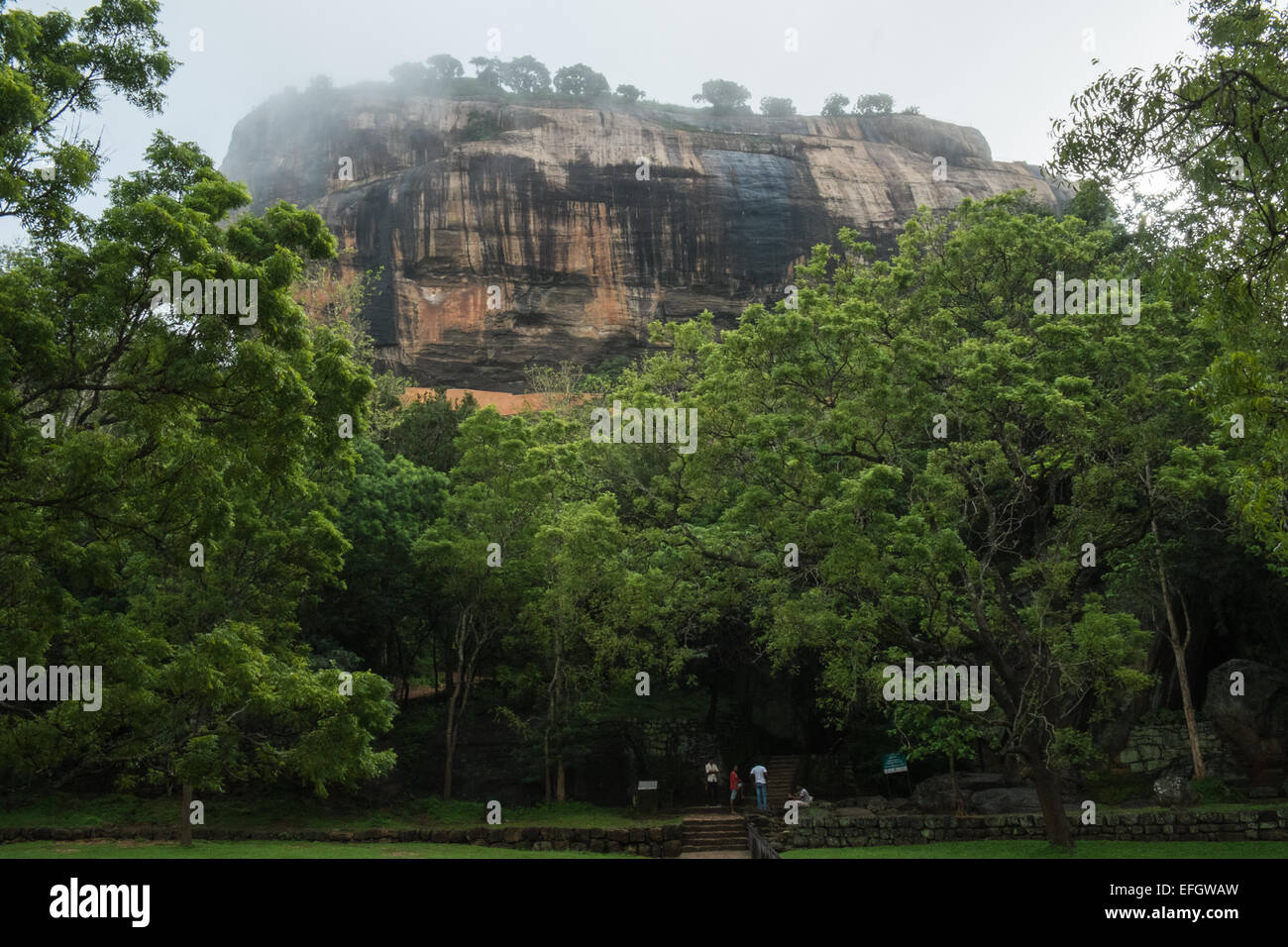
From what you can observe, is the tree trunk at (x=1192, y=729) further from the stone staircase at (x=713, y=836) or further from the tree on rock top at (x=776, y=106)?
the tree on rock top at (x=776, y=106)

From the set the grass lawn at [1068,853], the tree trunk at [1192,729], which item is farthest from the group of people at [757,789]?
the tree trunk at [1192,729]

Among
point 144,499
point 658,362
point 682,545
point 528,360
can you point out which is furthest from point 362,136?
point 144,499

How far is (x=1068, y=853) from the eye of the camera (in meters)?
13.6

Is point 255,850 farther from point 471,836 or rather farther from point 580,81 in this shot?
point 580,81

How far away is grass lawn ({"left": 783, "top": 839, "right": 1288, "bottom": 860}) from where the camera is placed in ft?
43.6

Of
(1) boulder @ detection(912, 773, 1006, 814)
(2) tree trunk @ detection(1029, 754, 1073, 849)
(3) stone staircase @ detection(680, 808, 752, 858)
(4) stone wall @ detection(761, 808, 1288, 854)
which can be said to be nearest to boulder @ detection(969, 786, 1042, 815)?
(1) boulder @ detection(912, 773, 1006, 814)

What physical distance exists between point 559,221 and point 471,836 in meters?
39.0

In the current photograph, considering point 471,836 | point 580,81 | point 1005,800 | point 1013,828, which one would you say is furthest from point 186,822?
point 580,81

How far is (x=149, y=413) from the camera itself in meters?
8.16

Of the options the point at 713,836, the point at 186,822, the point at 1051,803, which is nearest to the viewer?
the point at 1051,803

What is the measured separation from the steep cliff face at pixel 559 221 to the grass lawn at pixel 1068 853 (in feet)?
128

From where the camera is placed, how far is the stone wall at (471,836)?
57.9 feet

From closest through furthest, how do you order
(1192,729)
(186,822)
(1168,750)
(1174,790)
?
(186,822), (1174,790), (1192,729), (1168,750)

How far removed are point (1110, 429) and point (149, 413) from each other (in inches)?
505
